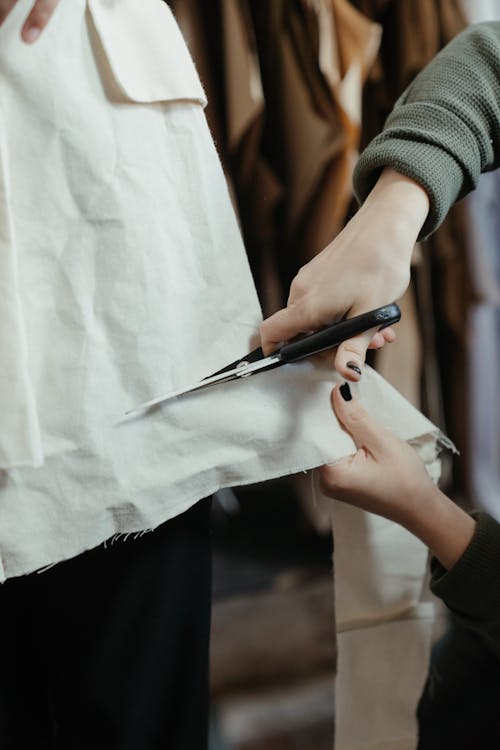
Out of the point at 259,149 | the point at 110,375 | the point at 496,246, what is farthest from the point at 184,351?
the point at 496,246

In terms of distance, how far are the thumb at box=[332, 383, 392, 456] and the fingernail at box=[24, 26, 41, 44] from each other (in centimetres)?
26

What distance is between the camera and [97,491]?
394mm

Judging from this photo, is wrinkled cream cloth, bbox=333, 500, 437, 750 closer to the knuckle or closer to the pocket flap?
the knuckle

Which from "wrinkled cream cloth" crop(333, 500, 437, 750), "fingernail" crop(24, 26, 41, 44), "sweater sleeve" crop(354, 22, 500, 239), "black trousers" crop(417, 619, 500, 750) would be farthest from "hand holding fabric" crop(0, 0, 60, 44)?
"black trousers" crop(417, 619, 500, 750)

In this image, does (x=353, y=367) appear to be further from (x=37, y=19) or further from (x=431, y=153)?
(x=37, y=19)

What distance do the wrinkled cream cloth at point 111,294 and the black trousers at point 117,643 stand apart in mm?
32

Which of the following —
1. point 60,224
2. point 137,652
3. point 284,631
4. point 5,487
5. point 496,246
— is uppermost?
point 60,224

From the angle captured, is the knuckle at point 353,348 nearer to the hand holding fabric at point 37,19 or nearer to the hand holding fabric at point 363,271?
the hand holding fabric at point 363,271

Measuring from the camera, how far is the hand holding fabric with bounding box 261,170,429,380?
400 mm

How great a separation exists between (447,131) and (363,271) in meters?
0.10

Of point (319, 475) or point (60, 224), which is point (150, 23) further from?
point (319, 475)

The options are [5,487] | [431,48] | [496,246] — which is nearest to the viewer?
[5,487]

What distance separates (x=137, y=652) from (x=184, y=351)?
0.18 meters

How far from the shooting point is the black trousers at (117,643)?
16.4 inches
